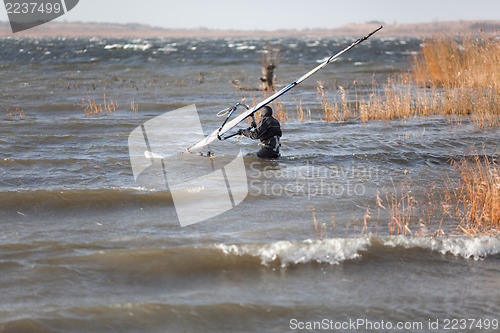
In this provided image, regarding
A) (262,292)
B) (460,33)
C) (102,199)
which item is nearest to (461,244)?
(262,292)

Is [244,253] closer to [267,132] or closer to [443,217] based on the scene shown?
[443,217]

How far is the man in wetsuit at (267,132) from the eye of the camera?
33.6 ft

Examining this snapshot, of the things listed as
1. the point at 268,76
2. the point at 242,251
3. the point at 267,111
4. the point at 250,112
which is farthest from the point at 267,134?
the point at 268,76

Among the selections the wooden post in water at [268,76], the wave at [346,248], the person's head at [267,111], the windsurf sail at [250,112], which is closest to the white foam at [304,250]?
the wave at [346,248]

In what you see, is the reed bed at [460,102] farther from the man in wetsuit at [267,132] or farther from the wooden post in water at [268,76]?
the man in wetsuit at [267,132]

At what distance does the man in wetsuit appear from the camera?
10227 mm

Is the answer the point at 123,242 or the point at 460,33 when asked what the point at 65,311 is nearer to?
the point at 123,242

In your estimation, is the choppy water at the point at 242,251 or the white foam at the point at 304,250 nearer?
the choppy water at the point at 242,251

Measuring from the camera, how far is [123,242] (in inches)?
260

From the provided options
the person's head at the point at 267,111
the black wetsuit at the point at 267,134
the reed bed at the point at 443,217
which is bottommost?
the reed bed at the point at 443,217

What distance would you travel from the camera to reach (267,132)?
10.4m

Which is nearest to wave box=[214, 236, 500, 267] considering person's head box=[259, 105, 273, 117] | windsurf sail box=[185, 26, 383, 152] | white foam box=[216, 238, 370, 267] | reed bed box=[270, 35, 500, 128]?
white foam box=[216, 238, 370, 267]

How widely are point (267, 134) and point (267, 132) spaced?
0.07m

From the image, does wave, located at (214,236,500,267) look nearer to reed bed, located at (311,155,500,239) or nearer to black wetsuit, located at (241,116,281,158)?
reed bed, located at (311,155,500,239)
